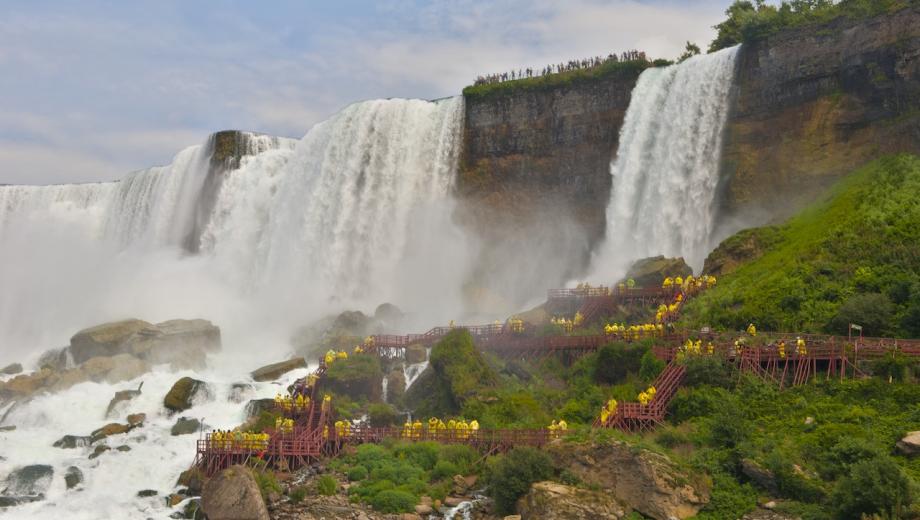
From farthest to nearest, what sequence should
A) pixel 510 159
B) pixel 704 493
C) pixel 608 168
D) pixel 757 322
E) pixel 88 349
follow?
1. pixel 510 159
2. pixel 608 168
3. pixel 88 349
4. pixel 757 322
5. pixel 704 493

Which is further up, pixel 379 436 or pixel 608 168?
pixel 608 168

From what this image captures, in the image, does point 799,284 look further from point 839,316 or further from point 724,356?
point 724,356

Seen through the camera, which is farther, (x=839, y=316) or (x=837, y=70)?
(x=837, y=70)

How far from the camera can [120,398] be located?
3997cm

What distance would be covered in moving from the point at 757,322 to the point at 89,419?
2469cm

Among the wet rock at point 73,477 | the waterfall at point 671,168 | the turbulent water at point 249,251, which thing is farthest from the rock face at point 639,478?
the waterfall at point 671,168

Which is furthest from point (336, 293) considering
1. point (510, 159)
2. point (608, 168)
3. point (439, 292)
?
point (608, 168)

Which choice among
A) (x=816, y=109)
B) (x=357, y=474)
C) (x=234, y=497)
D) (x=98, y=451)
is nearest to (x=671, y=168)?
(x=816, y=109)

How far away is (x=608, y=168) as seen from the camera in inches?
2211

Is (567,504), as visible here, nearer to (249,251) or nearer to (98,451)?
(98,451)

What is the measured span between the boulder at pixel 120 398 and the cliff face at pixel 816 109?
1061 inches

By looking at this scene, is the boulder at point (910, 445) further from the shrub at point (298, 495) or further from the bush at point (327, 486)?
the shrub at point (298, 495)

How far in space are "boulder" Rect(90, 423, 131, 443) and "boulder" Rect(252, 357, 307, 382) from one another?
22.3 ft

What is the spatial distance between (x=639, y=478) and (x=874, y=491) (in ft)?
18.4
